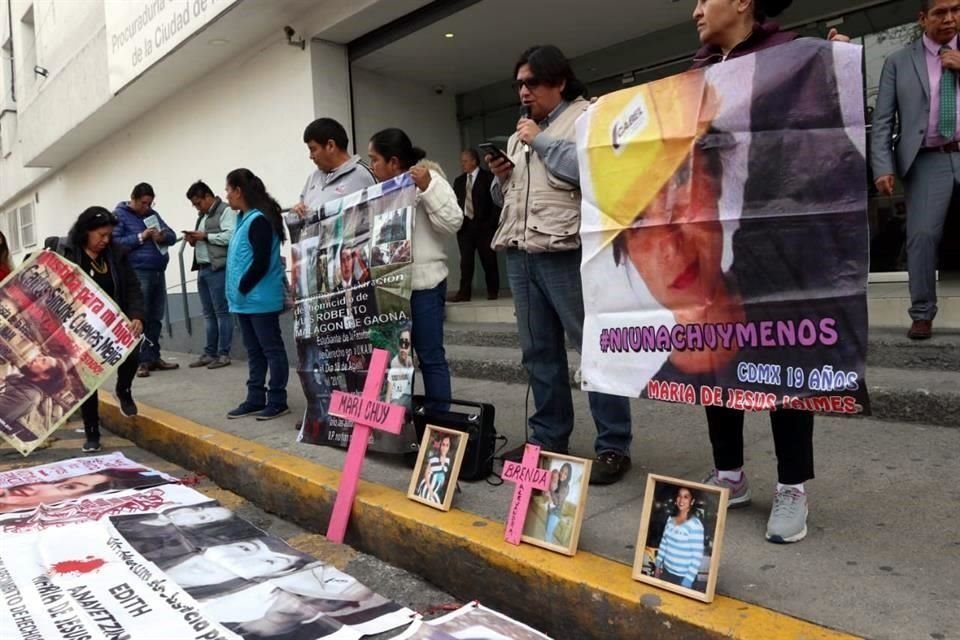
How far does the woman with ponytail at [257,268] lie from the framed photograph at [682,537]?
10.4 ft

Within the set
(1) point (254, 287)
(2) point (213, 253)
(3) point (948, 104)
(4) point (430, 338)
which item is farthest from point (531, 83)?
(2) point (213, 253)

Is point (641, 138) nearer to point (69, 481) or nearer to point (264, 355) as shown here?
point (264, 355)

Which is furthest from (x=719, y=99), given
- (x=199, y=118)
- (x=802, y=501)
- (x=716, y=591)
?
(x=199, y=118)

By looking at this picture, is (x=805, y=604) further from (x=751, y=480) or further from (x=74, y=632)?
(x=74, y=632)

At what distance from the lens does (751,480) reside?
9.86 feet

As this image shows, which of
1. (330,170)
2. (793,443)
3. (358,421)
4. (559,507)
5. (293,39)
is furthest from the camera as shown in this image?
(293,39)

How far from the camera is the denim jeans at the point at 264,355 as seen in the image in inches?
186

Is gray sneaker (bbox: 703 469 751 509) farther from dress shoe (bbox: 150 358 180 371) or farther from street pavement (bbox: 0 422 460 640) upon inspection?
dress shoe (bbox: 150 358 180 371)

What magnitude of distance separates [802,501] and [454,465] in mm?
1294

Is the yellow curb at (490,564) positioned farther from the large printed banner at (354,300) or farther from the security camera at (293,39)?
the security camera at (293,39)

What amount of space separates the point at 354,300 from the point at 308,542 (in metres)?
1.22

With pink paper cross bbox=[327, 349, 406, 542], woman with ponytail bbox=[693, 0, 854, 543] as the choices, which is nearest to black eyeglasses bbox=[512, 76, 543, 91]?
woman with ponytail bbox=[693, 0, 854, 543]

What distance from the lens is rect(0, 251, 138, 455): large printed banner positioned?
14.3 ft

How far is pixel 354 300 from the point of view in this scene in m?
3.74
